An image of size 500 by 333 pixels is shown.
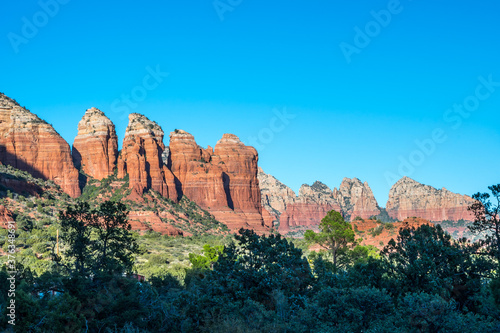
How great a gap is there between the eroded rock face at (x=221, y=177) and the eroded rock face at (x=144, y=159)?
842 centimetres

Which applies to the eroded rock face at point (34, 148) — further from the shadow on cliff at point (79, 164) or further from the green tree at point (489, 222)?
the green tree at point (489, 222)

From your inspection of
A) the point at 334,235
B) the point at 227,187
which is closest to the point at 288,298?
the point at 334,235

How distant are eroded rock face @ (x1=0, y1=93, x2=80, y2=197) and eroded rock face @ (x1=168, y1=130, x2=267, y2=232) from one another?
109 feet

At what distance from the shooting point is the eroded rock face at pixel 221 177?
457 ft

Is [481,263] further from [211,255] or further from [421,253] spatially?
[211,255]

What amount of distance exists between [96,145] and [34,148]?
16.2 m

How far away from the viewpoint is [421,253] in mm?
26859

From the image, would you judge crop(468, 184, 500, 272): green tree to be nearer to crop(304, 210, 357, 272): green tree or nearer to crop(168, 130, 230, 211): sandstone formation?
crop(304, 210, 357, 272): green tree

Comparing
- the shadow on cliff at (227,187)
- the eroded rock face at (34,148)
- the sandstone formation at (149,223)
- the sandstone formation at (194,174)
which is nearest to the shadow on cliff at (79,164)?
the eroded rock face at (34,148)

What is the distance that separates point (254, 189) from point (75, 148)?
5629cm

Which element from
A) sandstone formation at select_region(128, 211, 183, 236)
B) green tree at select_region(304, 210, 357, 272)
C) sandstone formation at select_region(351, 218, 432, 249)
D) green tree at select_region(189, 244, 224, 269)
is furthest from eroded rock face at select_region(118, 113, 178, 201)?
green tree at select_region(304, 210, 357, 272)

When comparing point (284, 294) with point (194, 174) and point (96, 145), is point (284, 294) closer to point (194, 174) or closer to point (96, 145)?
point (96, 145)

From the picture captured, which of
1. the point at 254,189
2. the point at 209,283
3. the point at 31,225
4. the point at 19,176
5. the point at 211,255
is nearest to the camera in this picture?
the point at 209,283

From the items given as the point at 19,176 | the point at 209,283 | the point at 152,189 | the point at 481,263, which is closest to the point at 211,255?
the point at 209,283
